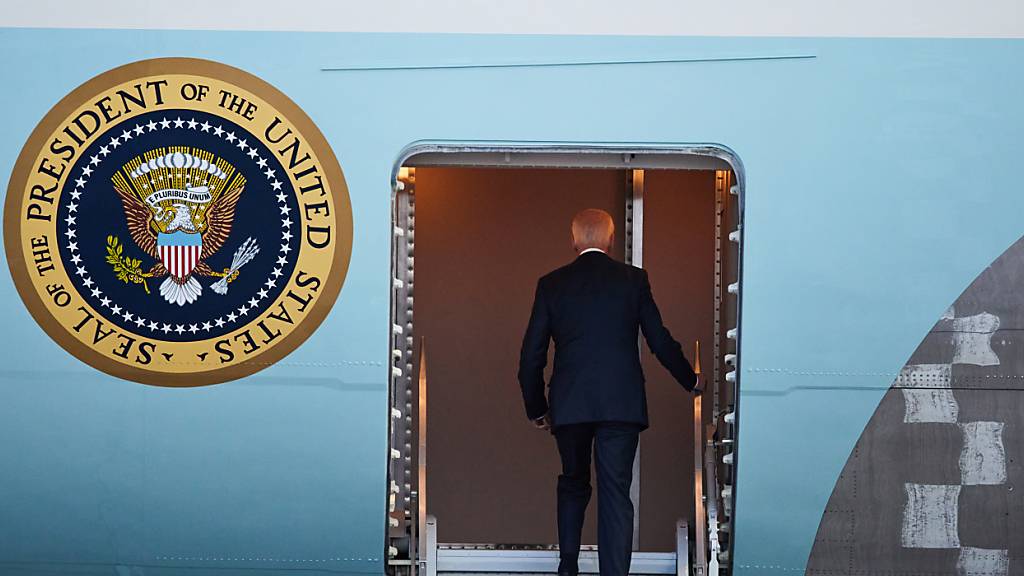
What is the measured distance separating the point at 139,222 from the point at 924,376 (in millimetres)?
2714

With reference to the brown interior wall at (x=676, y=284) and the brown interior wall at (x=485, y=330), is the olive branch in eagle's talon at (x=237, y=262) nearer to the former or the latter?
the brown interior wall at (x=485, y=330)

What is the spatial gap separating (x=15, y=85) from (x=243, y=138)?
0.81m

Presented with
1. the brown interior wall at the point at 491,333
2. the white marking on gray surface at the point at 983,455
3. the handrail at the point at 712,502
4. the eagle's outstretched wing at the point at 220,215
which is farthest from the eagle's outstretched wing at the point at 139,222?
the white marking on gray surface at the point at 983,455

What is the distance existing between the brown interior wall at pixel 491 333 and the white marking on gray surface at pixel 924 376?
2.44 metres

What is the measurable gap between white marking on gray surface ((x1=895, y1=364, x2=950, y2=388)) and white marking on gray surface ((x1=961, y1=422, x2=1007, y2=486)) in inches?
6.9

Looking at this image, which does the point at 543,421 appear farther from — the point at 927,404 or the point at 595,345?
the point at 927,404

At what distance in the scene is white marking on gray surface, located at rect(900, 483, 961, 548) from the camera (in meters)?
4.33

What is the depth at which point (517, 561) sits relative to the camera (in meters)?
4.93

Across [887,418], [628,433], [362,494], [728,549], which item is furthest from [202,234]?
[887,418]

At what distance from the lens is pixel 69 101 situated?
173 inches

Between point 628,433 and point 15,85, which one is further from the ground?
point 15,85

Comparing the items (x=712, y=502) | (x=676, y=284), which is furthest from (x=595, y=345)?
(x=676, y=284)

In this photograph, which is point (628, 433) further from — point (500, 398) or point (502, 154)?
point (500, 398)

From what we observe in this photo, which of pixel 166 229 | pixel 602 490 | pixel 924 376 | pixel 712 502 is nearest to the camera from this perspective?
pixel 924 376
